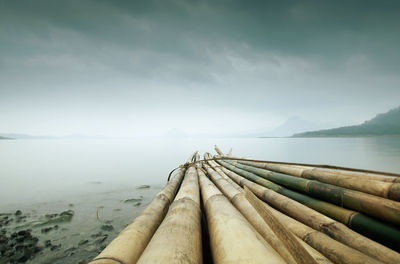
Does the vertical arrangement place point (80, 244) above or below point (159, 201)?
below

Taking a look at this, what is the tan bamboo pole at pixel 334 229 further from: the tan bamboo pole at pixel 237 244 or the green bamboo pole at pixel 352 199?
the tan bamboo pole at pixel 237 244

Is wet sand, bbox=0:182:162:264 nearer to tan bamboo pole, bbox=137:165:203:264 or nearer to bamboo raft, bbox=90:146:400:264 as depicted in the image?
bamboo raft, bbox=90:146:400:264

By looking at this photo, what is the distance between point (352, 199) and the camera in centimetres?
207

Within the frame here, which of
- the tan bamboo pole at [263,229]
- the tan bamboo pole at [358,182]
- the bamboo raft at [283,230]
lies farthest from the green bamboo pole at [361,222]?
the tan bamboo pole at [263,229]

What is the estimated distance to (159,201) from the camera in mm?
2988

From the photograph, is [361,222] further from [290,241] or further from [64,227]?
[64,227]

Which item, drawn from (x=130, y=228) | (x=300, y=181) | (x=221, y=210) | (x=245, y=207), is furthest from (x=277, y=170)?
(x=130, y=228)

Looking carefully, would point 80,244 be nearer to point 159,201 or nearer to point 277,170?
point 159,201

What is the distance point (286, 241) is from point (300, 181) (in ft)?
7.36

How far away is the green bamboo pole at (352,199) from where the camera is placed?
1.72 m

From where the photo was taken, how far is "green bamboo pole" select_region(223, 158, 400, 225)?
5.63 ft

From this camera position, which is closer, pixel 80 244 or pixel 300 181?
pixel 300 181

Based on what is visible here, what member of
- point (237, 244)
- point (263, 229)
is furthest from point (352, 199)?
point (237, 244)

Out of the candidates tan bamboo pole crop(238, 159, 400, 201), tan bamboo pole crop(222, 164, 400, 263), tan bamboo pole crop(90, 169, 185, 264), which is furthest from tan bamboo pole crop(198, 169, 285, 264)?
tan bamboo pole crop(238, 159, 400, 201)
